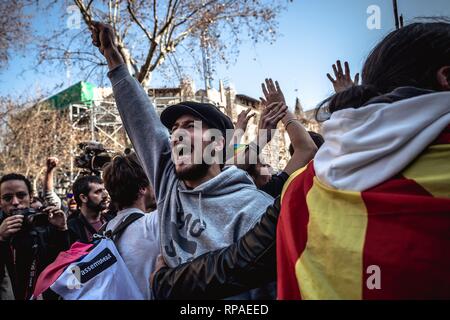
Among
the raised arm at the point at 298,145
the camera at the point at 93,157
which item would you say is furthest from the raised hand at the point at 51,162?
the raised arm at the point at 298,145

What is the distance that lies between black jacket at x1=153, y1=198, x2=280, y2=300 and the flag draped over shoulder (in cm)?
17

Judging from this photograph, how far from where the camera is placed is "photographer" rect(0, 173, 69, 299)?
2.67m

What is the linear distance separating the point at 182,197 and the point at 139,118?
0.51m

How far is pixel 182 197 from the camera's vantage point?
5.53 feet

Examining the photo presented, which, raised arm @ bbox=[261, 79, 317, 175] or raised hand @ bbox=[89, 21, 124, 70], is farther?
raised hand @ bbox=[89, 21, 124, 70]

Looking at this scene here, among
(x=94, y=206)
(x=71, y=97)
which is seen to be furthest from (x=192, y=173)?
(x=71, y=97)

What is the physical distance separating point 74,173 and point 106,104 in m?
4.45

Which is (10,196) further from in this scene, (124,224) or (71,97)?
(71,97)

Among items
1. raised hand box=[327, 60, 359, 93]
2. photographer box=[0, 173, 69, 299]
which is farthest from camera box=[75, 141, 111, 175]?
raised hand box=[327, 60, 359, 93]

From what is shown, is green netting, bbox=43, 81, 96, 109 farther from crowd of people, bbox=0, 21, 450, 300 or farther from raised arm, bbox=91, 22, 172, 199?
crowd of people, bbox=0, 21, 450, 300

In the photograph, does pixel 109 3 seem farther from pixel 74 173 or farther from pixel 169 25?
pixel 74 173

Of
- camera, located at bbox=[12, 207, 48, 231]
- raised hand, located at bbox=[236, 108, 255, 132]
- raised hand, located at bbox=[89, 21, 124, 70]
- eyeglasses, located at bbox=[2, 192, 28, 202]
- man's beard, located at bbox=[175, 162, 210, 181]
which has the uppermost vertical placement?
raised hand, located at bbox=[89, 21, 124, 70]

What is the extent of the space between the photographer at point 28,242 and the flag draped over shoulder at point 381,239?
7.73 feet

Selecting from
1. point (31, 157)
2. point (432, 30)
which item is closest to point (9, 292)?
point (432, 30)
